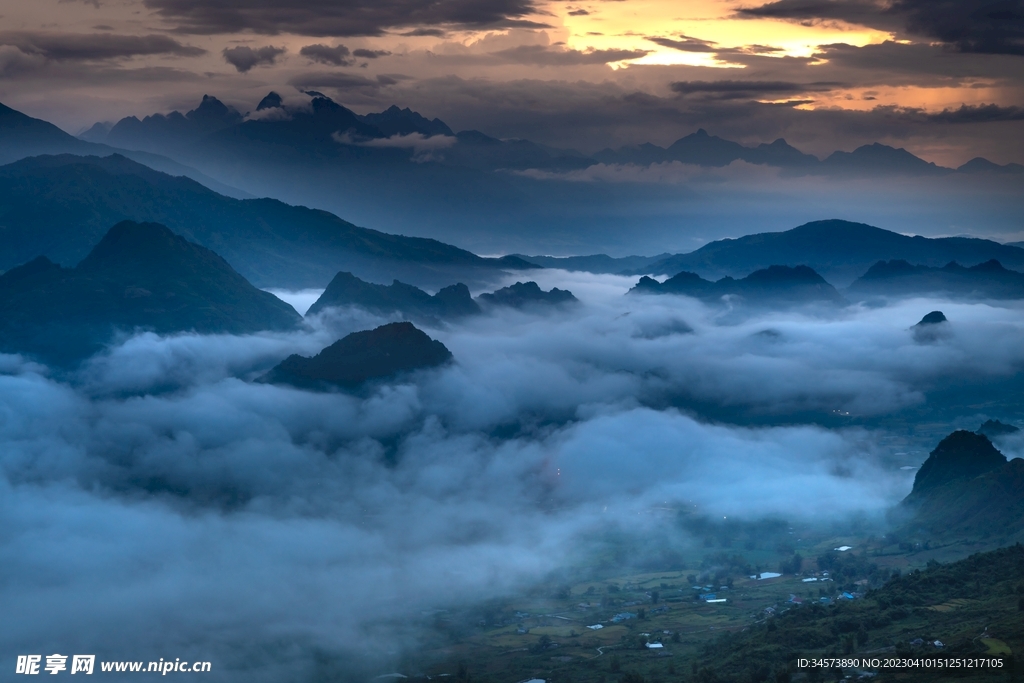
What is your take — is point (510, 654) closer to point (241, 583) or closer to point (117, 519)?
point (241, 583)

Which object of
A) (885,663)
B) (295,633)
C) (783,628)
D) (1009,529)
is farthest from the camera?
(1009,529)

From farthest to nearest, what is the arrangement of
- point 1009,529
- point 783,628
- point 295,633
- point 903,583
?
point 1009,529 < point 295,633 < point 903,583 < point 783,628

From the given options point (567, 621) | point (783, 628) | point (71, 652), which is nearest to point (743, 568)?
point (567, 621)

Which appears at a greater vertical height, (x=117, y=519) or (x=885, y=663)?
(x=117, y=519)

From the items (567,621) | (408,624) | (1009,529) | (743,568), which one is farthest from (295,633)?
(1009,529)

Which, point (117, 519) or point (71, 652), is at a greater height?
point (117, 519)

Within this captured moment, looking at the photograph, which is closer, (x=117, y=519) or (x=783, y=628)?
(x=783, y=628)

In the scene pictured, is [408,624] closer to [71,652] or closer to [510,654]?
[510,654]

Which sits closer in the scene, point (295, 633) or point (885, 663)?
point (885, 663)

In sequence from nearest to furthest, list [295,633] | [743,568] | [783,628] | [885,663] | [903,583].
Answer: [885,663]
[783,628]
[903,583]
[295,633]
[743,568]
